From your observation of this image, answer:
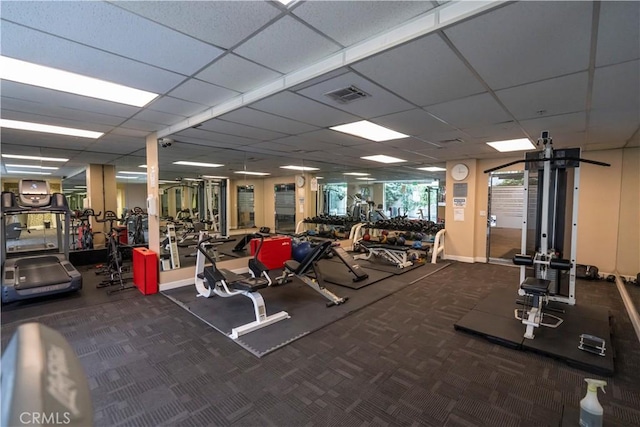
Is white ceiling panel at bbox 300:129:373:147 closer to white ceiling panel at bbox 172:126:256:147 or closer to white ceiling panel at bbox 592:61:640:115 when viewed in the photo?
white ceiling panel at bbox 172:126:256:147

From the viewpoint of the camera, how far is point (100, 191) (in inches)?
305

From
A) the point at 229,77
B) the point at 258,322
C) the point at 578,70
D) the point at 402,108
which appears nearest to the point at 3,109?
the point at 229,77

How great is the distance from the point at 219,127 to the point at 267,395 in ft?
11.0

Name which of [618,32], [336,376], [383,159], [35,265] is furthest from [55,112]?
[383,159]

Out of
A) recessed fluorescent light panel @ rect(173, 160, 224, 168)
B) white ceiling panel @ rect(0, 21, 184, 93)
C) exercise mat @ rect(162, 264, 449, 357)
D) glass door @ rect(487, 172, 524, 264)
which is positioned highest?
white ceiling panel @ rect(0, 21, 184, 93)

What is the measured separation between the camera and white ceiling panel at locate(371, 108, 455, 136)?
3.41 m

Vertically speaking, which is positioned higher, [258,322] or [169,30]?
[169,30]

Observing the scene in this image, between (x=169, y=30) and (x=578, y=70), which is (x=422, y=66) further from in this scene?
(x=169, y=30)

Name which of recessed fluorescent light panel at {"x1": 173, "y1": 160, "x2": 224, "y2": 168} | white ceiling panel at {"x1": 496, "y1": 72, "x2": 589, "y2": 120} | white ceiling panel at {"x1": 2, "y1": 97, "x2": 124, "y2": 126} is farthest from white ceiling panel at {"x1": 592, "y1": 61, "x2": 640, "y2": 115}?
recessed fluorescent light panel at {"x1": 173, "y1": 160, "x2": 224, "y2": 168}

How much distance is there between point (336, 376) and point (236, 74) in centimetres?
277

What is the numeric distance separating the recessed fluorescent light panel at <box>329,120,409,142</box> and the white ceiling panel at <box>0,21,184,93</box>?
2.16 m

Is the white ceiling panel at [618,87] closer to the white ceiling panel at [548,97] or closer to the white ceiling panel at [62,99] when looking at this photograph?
the white ceiling panel at [548,97]

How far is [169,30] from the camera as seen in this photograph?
1842 millimetres

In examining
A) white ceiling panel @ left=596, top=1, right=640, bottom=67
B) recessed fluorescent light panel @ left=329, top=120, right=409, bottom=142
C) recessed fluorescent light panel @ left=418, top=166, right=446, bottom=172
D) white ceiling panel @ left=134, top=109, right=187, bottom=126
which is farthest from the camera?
recessed fluorescent light panel @ left=418, top=166, right=446, bottom=172
